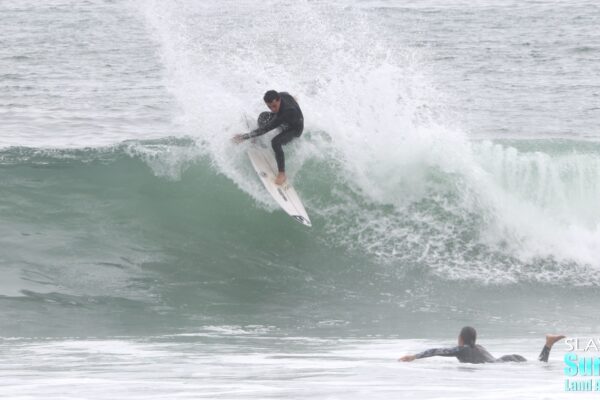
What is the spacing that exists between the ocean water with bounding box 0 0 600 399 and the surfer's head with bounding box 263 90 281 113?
59.2 inches

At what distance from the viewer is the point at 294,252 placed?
13672mm

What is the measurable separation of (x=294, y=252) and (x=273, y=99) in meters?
2.45

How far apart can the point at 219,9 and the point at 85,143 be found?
51.4 ft

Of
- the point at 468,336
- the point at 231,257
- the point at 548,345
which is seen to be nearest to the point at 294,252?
the point at 231,257

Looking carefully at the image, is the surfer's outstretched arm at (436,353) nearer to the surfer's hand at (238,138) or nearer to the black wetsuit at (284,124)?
the black wetsuit at (284,124)

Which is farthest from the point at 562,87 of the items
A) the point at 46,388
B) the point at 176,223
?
the point at 46,388

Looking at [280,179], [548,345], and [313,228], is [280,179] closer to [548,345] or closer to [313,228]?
[313,228]

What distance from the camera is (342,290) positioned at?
1279 cm

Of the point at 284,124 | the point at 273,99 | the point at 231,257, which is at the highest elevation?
the point at 273,99

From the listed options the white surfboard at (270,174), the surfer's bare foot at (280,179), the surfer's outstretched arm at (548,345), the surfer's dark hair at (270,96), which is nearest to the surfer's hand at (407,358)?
the surfer's outstretched arm at (548,345)

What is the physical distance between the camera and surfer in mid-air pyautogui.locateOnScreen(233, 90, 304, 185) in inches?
489

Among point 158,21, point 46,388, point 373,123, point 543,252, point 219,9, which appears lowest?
point 46,388

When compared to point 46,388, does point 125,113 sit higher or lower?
higher

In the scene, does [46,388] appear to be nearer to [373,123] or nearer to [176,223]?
[176,223]
